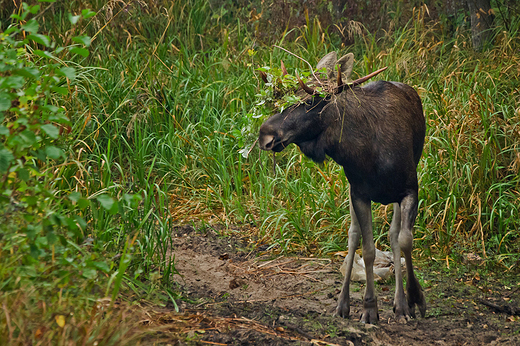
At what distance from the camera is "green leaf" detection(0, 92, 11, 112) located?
2367 millimetres

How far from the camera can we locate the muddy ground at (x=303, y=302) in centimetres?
344

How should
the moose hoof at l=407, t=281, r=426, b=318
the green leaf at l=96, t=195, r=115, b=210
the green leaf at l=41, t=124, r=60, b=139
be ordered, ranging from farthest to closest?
1. the moose hoof at l=407, t=281, r=426, b=318
2. the green leaf at l=96, t=195, r=115, b=210
3. the green leaf at l=41, t=124, r=60, b=139

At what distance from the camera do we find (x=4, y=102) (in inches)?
94.3

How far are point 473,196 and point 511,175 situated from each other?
1.54ft

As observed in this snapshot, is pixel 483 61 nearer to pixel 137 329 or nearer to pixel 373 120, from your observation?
pixel 373 120

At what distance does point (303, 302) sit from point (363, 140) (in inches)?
61.6

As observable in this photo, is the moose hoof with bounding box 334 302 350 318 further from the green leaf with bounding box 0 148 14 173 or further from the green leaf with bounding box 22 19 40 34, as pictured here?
the green leaf with bounding box 22 19 40 34

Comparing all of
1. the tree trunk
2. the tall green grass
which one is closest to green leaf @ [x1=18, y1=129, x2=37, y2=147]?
the tall green grass

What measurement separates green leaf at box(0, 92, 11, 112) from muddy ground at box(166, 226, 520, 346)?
156 cm

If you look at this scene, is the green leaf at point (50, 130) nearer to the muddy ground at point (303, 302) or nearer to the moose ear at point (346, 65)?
the muddy ground at point (303, 302)

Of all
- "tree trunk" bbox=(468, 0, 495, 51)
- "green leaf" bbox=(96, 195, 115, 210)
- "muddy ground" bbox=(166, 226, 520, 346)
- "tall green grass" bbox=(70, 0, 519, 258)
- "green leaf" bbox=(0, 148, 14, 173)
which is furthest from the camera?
"tree trunk" bbox=(468, 0, 495, 51)

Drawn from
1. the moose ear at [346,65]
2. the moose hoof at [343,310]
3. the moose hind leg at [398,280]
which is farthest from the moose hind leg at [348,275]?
the moose ear at [346,65]

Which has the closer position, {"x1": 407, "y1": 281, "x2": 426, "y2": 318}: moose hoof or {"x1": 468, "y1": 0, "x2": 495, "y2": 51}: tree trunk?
{"x1": 407, "y1": 281, "x2": 426, "y2": 318}: moose hoof

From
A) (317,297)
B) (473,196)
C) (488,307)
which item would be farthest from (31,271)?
(473,196)
